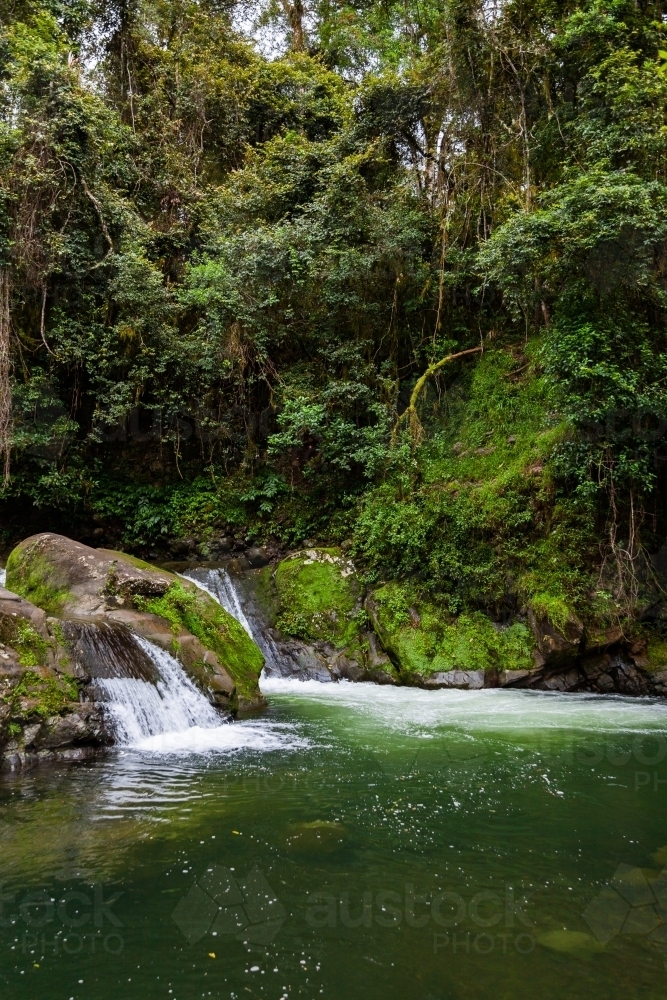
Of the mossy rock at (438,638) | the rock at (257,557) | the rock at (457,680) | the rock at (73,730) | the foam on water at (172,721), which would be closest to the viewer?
the rock at (73,730)

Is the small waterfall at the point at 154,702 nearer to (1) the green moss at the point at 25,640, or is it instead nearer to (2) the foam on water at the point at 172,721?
(2) the foam on water at the point at 172,721

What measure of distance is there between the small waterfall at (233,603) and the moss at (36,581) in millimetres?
2403

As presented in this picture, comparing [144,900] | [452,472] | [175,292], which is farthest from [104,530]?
[144,900]

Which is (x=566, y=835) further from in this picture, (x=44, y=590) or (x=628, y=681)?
(x=44, y=590)

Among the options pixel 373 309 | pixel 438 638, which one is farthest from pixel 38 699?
pixel 373 309

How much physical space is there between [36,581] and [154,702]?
2638mm

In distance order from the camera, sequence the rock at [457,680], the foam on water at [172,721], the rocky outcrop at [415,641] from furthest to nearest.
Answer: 1. the rock at [457,680]
2. the rocky outcrop at [415,641]
3. the foam on water at [172,721]

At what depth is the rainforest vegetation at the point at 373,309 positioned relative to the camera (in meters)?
9.36

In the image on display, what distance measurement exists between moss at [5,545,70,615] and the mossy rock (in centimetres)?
465

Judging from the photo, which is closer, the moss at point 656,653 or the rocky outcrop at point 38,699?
the rocky outcrop at point 38,699

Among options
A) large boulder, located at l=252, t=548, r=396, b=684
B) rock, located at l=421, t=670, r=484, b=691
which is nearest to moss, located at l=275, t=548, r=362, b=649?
large boulder, located at l=252, t=548, r=396, b=684

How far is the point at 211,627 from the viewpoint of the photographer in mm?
8398

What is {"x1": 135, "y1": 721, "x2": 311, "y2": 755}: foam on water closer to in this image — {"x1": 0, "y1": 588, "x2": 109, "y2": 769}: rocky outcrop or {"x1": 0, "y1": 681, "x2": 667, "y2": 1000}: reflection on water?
{"x1": 0, "y1": 681, "x2": 667, "y2": 1000}: reflection on water

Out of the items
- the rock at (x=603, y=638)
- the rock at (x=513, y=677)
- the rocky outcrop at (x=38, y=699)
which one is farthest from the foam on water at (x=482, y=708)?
the rocky outcrop at (x=38, y=699)
